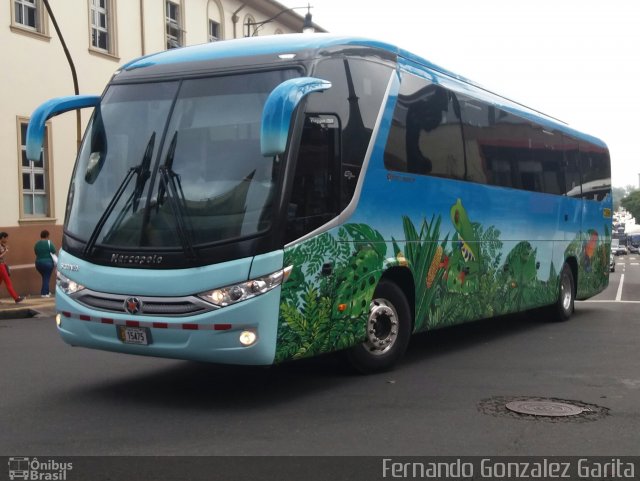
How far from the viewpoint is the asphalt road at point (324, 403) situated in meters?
6.09

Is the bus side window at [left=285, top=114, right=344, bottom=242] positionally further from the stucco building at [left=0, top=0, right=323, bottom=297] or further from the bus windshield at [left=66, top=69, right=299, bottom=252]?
the stucco building at [left=0, top=0, right=323, bottom=297]

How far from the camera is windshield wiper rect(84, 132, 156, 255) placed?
7.50 m

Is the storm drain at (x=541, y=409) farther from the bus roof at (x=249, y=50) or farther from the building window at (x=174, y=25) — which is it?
the building window at (x=174, y=25)

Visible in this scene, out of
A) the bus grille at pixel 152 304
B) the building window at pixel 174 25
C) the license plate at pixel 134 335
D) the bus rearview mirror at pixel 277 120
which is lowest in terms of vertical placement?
the license plate at pixel 134 335

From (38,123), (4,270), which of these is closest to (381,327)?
(38,123)

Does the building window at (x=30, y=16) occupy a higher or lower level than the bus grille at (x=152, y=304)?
higher

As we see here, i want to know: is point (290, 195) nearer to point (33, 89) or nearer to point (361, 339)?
point (361, 339)

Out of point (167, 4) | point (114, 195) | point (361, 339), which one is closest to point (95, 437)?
point (114, 195)

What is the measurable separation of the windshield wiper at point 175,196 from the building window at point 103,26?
1728cm

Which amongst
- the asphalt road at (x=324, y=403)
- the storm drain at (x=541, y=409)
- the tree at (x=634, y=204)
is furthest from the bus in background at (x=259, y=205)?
the tree at (x=634, y=204)

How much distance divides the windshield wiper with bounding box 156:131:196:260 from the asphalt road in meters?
1.35

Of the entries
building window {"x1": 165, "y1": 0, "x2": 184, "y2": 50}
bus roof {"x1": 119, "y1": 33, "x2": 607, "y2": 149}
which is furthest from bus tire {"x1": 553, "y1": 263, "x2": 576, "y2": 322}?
building window {"x1": 165, "y1": 0, "x2": 184, "y2": 50}

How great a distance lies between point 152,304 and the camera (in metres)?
7.21
